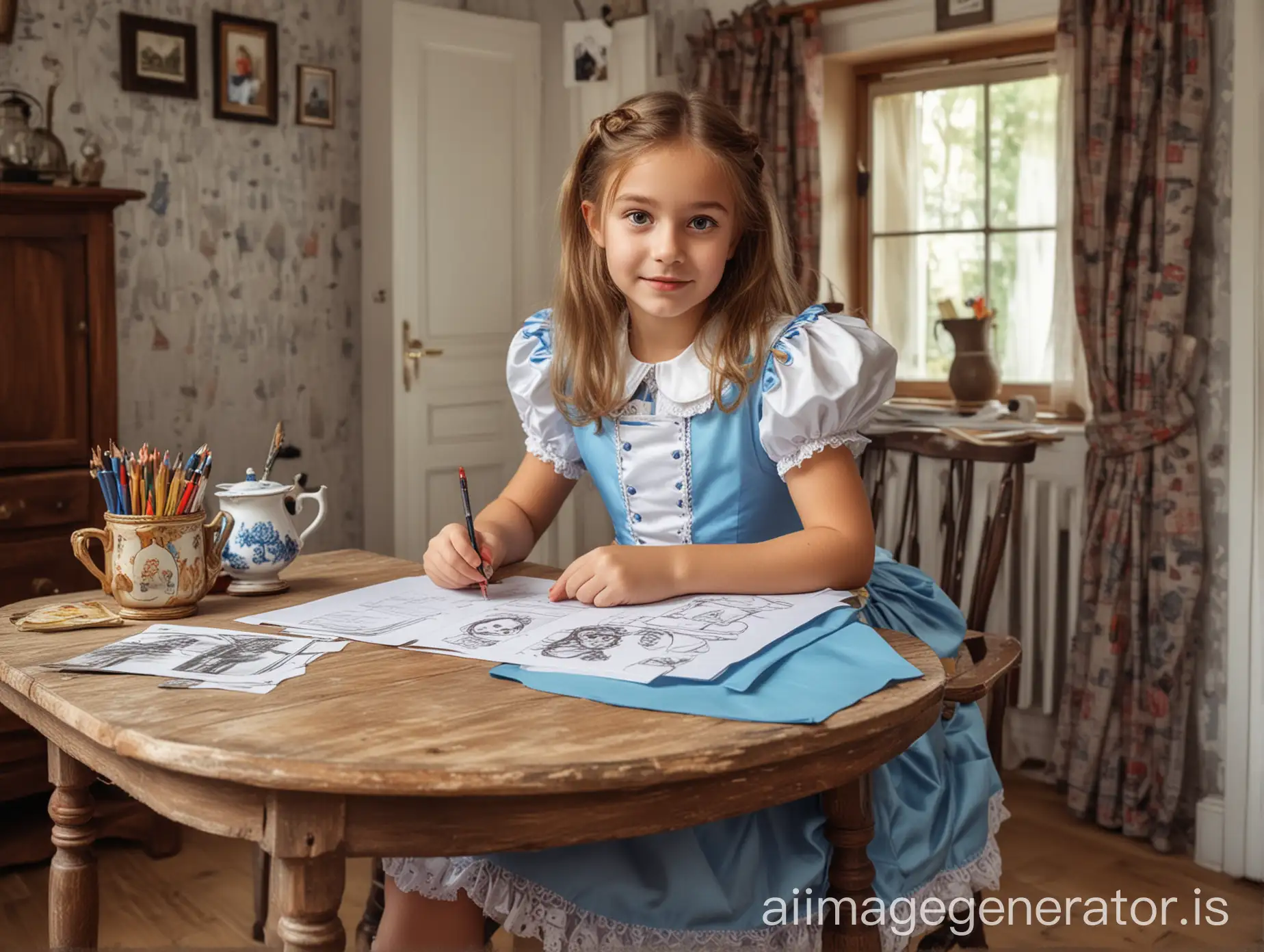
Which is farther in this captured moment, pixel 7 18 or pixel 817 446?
pixel 7 18

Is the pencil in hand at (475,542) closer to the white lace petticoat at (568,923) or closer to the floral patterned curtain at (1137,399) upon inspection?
the white lace petticoat at (568,923)

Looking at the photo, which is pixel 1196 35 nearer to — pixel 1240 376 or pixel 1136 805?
pixel 1240 376

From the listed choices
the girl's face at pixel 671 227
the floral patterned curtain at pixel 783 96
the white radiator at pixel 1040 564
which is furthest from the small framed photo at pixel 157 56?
the girl's face at pixel 671 227

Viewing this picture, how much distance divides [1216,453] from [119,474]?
239 centimetres

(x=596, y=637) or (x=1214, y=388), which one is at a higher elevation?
(x=1214, y=388)

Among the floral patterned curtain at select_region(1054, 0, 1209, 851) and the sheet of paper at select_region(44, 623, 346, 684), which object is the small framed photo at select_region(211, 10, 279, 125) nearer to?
the floral patterned curtain at select_region(1054, 0, 1209, 851)

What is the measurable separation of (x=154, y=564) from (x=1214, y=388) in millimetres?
2377

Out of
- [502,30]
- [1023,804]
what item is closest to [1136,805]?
[1023,804]

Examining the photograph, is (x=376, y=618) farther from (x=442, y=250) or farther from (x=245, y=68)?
(x=245, y=68)

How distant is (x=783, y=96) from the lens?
357cm

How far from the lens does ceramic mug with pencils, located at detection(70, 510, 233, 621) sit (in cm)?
132

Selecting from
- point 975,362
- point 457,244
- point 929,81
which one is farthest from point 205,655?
point 929,81

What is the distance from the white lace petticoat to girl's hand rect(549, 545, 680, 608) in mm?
290

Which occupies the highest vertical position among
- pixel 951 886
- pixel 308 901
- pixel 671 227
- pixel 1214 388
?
pixel 671 227
